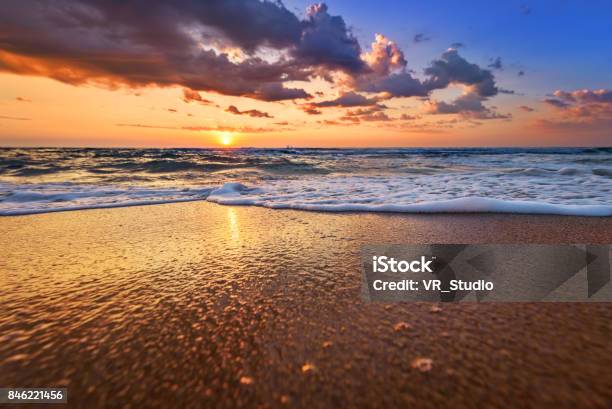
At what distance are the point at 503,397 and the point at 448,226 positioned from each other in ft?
7.69

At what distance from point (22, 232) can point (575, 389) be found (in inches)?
177

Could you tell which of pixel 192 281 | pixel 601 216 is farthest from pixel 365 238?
pixel 601 216

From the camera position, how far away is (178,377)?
1.08m

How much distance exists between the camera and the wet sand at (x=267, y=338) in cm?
100

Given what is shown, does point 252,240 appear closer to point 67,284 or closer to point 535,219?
point 67,284

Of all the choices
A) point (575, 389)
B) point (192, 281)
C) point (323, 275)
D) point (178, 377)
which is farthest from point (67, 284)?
point (575, 389)

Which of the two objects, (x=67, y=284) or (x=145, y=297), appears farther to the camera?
(x=67, y=284)

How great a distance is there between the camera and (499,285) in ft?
5.66

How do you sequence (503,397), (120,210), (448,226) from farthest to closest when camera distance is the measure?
(120,210), (448,226), (503,397)

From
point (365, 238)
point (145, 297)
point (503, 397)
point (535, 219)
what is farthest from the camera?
point (535, 219)

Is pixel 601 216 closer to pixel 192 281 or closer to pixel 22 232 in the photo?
pixel 192 281

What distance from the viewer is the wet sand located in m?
1.00

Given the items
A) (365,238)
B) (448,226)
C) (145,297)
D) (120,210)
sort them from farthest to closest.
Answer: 1. (120,210)
2. (448,226)
3. (365,238)
4. (145,297)

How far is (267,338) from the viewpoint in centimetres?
128
